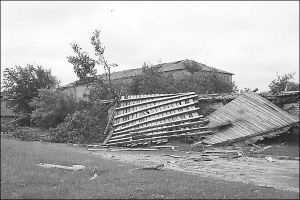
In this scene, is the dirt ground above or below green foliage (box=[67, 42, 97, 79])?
below

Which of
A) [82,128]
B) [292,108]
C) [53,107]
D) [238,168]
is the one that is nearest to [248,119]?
[292,108]

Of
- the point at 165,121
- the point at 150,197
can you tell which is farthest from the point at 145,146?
the point at 150,197

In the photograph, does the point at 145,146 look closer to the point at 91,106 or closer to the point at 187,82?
the point at 91,106

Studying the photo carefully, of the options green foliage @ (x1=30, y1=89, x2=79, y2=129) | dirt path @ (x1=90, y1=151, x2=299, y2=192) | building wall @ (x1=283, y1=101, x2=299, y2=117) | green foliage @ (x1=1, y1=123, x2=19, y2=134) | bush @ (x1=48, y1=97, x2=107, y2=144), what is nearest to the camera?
dirt path @ (x1=90, y1=151, x2=299, y2=192)

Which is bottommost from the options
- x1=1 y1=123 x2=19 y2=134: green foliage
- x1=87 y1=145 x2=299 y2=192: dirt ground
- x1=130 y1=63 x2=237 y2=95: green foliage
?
x1=87 y1=145 x2=299 y2=192: dirt ground

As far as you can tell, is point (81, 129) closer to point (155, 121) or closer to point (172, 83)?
point (155, 121)

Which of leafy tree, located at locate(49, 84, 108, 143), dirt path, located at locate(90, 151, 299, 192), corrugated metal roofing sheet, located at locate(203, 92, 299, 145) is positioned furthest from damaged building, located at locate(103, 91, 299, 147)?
dirt path, located at locate(90, 151, 299, 192)

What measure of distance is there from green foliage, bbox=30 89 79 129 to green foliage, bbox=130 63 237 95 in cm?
430

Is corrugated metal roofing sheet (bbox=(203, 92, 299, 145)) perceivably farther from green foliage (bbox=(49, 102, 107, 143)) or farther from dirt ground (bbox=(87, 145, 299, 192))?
green foliage (bbox=(49, 102, 107, 143))

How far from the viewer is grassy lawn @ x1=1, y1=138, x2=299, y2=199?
5.05 metres

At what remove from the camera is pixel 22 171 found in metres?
6.77

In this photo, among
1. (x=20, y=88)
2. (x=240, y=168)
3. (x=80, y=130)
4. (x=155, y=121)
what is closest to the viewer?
(x=240, y=168)

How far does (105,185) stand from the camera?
20.1ft

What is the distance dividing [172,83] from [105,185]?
15.4 metres
